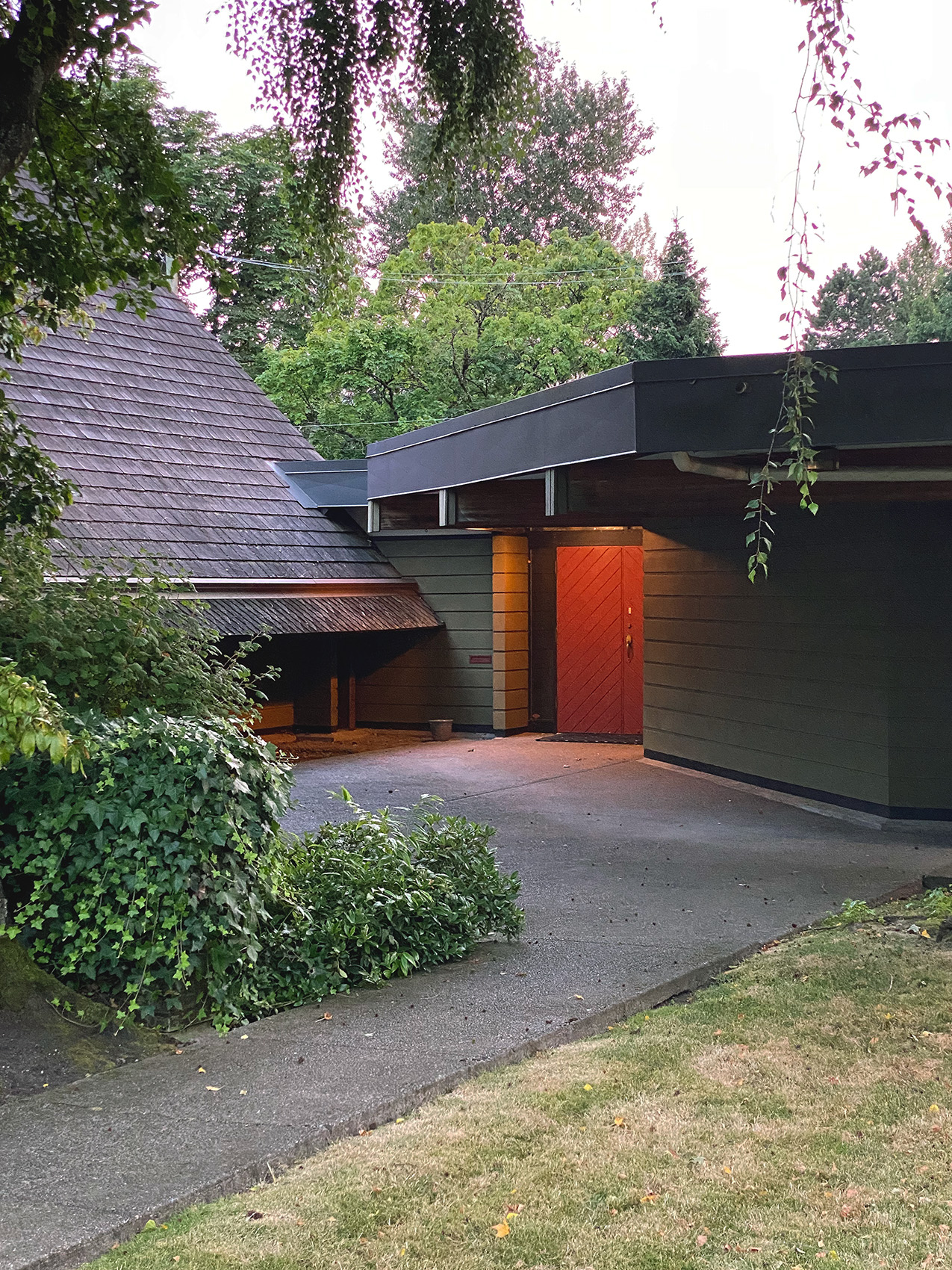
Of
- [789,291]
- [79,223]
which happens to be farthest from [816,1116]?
[79,223]

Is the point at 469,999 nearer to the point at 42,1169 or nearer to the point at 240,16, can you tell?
the point at 42,1169

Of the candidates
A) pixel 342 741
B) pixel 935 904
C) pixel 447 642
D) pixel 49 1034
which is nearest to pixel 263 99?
pixel 49 1034

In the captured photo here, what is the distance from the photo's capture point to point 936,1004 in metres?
4.62

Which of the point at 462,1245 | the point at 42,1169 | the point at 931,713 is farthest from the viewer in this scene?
the point at 931,713

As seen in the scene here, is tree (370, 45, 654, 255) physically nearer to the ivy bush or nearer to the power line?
the power line

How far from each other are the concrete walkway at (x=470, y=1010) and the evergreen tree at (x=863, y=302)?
104 feet

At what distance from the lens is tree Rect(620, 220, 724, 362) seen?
24.7 m

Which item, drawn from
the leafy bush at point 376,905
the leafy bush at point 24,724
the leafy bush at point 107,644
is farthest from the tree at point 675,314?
the leafy bush at point 24,724

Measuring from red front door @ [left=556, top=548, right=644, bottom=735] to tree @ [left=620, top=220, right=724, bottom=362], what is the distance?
453 inches

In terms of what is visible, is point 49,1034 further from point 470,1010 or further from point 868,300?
point 868,300

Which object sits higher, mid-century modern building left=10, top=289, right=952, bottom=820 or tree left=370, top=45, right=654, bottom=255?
tree left=370, top=45, right=654, bottom=255

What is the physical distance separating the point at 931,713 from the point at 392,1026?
6096 millimetres

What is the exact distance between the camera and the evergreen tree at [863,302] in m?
37.5

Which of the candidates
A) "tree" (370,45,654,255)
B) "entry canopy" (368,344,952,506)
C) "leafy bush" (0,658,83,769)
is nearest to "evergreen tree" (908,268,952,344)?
"tree" (370,45,654,255)
